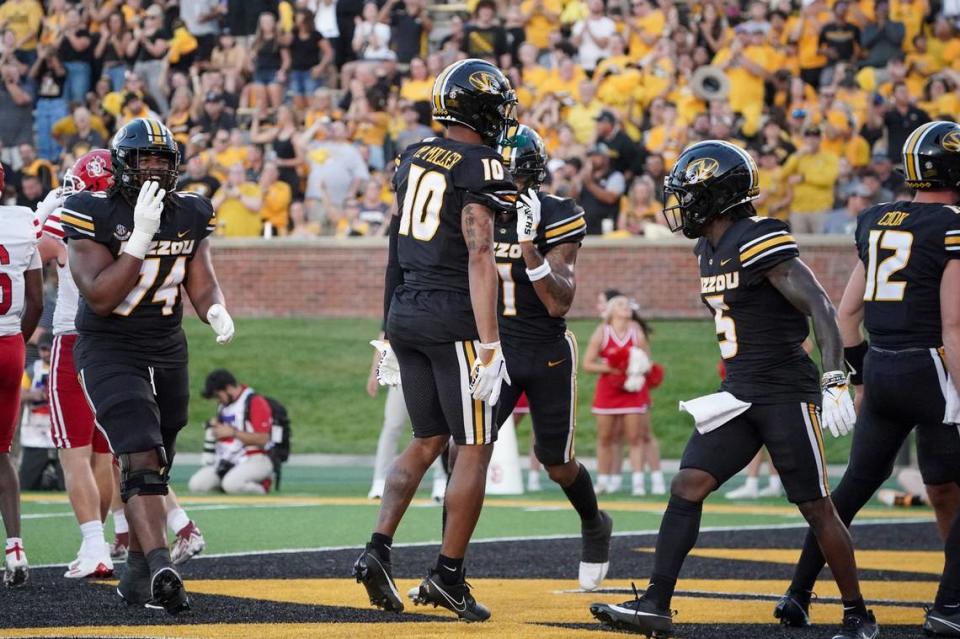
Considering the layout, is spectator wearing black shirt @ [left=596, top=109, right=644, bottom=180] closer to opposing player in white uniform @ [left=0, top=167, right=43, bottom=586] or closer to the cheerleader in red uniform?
the cheerleader in red uniform

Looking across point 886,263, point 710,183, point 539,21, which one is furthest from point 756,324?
point 539,21

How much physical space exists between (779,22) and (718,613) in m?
13.7

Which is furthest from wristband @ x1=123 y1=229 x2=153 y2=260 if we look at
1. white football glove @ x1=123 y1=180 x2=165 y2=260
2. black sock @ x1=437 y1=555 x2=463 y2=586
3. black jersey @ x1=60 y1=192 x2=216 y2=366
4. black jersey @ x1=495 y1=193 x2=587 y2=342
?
black jersey @ x1=495 y1=193 x2=587 y2=342

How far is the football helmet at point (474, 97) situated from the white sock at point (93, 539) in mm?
2762

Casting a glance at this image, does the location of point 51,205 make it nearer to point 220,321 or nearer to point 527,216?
point 220,321

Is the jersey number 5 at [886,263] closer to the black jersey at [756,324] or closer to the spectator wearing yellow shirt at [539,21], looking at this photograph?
the black jersey at [756,324]

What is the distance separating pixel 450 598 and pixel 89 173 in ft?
9.98

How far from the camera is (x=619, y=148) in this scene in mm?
18344

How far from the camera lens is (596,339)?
14055mm

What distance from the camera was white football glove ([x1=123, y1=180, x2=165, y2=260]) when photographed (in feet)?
20.6

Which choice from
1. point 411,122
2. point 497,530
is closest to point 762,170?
point 411,122

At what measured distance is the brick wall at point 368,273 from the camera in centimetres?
1817

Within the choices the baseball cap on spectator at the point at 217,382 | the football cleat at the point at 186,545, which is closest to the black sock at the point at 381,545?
the football cleat at the point at 186,545

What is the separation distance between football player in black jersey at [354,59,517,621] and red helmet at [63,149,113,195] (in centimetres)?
207
